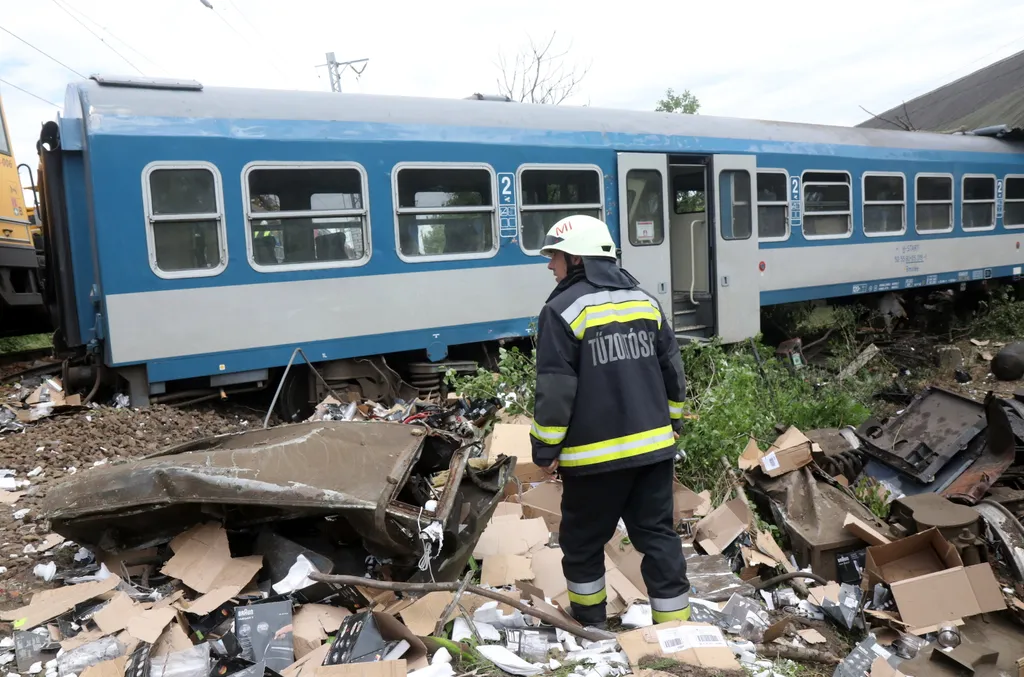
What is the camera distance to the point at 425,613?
2922 mm

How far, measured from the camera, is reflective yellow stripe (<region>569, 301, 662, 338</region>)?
293 cm

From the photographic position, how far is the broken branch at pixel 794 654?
3068mm

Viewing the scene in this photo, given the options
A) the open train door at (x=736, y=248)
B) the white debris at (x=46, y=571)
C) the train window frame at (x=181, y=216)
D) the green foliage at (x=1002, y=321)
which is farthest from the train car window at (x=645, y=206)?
the green foliage at (x=1002, y=321)

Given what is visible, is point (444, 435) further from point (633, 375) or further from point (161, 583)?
point (161, 583)

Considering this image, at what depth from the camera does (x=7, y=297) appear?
7.20 meters

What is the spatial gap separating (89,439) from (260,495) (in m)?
3.00

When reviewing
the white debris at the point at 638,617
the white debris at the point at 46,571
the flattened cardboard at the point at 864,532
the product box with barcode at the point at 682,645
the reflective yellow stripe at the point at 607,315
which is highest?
the reflective yellow stripe at the point at 607,315

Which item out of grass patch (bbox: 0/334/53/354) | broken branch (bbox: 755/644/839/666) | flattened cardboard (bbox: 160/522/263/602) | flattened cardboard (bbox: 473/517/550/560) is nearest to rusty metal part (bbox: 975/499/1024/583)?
Answer: broken branch (bbox: 755/644/839/666)

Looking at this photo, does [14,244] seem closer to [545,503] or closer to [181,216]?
[181,216]

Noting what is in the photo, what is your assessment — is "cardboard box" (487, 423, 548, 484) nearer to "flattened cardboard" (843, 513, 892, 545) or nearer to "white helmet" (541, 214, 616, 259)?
"flattened cardboard" (843, 513, 892, 545)

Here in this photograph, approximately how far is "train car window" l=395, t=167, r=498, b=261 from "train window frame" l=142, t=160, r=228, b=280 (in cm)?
140

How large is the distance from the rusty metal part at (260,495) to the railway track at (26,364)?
5.58 metres

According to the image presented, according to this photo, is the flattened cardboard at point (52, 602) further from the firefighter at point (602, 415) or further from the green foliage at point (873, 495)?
the green foliage at point (873, 495)

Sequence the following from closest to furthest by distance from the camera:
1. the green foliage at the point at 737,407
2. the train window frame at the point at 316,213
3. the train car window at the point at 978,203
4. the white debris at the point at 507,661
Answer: the white debris at the point at 507,661
the green foliage at the point at 737,407
the train window frame at the point at 316,213
the train car window at the point at 978,203
